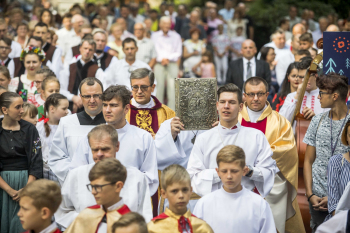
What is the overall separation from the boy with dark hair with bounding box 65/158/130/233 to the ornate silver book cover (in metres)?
1.42

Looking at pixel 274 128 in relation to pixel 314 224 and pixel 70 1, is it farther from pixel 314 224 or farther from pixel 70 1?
pixel 70 1

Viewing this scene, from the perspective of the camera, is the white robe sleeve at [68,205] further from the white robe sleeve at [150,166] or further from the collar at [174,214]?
the collar at [174,214]

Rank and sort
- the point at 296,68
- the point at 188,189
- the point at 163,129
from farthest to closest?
1. the point at 296,68
2. the point at 163,129
3. the point at 188,189

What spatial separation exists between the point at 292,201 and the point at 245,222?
171cm

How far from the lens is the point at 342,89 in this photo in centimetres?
538

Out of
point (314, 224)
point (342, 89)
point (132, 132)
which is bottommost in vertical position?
point (314, 224)

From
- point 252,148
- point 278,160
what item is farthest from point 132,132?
point 278,160

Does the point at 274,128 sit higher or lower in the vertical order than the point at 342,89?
lower

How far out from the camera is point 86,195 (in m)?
4.50

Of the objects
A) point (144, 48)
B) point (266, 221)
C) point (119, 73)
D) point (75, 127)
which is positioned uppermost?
point (144, 48)

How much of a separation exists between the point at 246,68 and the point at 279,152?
15.6 feet

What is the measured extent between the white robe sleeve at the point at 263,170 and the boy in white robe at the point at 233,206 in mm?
452

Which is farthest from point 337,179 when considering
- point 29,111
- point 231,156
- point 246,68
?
point 246,68

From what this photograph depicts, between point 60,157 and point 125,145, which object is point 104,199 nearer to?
point 125,145
